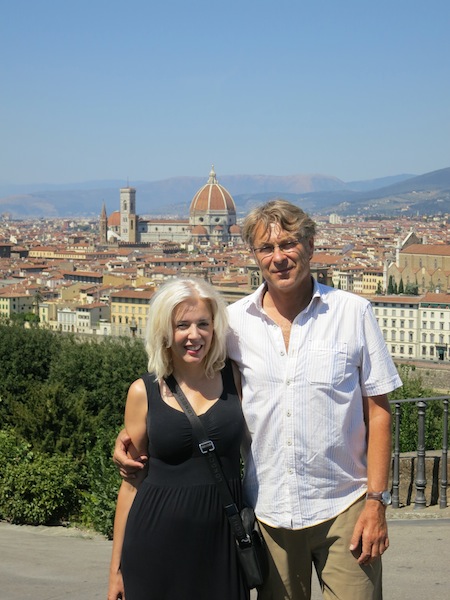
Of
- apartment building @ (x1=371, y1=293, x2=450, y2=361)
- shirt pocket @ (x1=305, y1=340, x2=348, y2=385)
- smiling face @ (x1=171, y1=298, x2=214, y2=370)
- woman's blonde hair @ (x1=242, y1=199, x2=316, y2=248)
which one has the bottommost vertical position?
apartment building @ (x1=371, y1=293, x2=450, y2=361)

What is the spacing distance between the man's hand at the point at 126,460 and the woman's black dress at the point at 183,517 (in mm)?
36

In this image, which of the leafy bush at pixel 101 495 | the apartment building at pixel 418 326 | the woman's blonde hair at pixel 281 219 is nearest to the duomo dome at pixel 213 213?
the apartment building at pixel 418 326

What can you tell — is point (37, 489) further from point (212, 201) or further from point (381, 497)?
point (212, 201)

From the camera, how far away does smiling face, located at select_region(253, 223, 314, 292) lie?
72.3 inches

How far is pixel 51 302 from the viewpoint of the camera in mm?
45750

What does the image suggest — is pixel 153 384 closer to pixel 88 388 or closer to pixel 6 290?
pixel 88 388

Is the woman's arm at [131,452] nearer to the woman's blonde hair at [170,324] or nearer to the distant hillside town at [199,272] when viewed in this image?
the woman's blonde hair at [170,324]

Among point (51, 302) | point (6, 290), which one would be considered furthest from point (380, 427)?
point (6, 290)

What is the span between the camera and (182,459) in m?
1.79

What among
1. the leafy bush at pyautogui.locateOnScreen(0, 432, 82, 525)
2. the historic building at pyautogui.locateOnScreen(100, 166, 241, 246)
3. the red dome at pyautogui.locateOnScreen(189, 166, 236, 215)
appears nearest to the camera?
the leafy bush at pyautogui.locateOnScreen(0, 432, 82, 525)

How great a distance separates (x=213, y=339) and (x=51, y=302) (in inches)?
1757

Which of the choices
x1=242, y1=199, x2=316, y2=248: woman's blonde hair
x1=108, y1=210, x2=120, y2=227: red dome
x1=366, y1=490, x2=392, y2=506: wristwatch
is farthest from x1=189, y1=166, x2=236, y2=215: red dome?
x1=366, y1=490, x2=392, y2=506: wristwatch

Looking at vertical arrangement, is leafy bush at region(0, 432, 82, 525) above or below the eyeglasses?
below

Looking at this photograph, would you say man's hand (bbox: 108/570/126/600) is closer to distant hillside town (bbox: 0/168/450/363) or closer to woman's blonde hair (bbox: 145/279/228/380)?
woman's blonde hair (bbox: 145/279/228/380)
